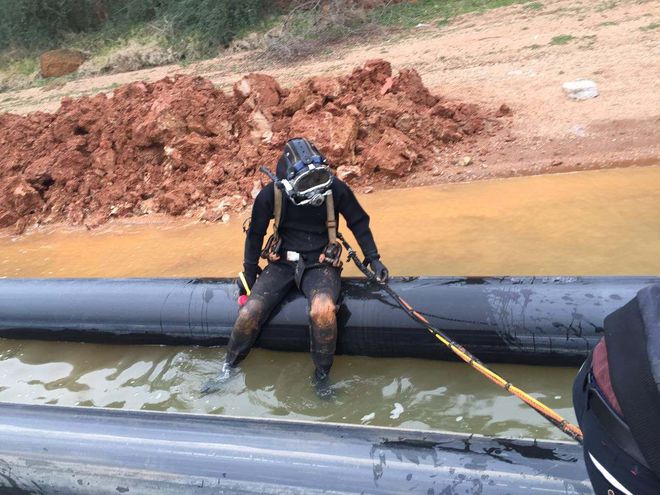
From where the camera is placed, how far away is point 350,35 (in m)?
12.9

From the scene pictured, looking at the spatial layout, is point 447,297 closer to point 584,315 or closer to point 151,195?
point 584,315

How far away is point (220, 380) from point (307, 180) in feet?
5.02

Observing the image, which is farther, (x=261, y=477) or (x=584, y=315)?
(x=584, y=315)

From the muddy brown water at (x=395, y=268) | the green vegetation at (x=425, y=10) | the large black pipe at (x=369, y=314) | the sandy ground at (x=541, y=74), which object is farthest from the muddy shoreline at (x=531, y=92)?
the large black pipe at (x=369, y=314)

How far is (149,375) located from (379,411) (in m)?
1.73

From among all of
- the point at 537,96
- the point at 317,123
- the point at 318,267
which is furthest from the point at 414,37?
the point at 318,267

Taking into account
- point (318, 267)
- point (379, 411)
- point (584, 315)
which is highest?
point (318, 267)

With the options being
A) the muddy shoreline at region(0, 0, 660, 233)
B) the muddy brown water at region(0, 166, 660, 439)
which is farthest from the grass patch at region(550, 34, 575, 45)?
the muddy brown water at region(0, 166, 660, 439)

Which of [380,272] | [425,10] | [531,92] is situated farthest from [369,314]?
[425,10]

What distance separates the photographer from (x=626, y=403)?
1.36 meters

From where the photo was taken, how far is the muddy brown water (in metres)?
3.63

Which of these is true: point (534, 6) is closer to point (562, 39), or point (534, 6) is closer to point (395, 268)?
point (562, 39)

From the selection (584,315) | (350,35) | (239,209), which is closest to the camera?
(584,315)

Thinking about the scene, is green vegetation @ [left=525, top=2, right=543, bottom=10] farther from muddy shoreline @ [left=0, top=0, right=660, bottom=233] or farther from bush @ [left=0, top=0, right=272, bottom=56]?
bush @ [left=0, top=0, right=272, bottom=56]
